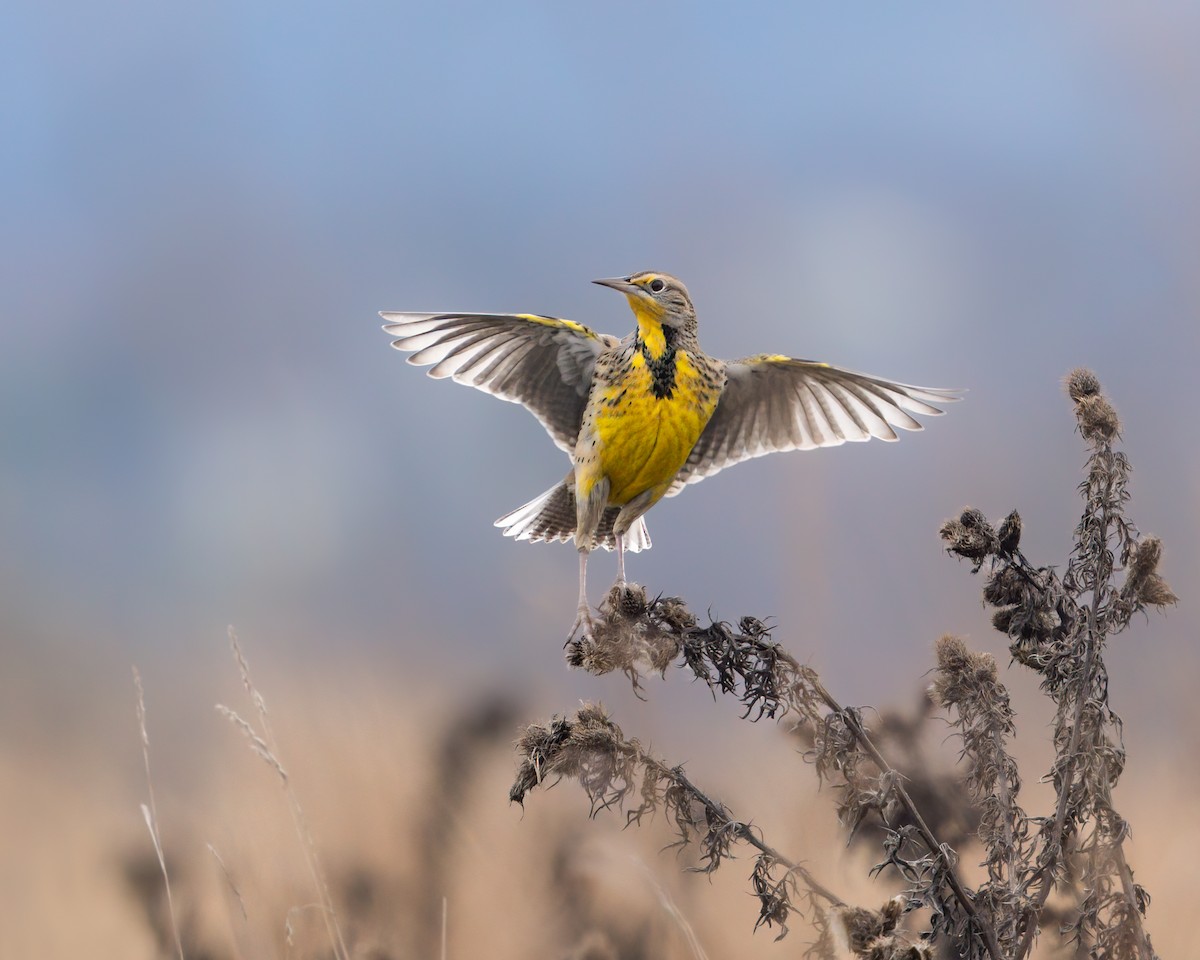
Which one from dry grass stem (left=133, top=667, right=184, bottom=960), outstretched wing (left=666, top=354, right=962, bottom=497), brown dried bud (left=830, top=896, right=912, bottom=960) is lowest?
dry grass stem (left=133, top=667, right=184, bottom=960)

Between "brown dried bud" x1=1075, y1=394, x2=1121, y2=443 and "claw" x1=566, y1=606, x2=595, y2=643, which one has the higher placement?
"brown dried bud" x1=1075, y1=394, x2=1121, y2=443

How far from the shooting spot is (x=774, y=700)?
300cm

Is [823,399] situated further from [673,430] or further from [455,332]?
[455,332]

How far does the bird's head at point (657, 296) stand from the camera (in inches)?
194

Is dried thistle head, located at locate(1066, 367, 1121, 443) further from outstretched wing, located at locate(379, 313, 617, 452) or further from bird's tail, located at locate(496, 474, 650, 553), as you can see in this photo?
bird's tail, located at locate(496, 474, 650, 553)

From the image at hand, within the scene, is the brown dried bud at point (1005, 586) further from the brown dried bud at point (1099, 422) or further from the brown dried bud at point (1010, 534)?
the brown dried bud at point (1099, 422)

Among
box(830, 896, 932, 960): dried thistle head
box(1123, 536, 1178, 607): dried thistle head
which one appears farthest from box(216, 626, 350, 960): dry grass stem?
box(1123, 536, 1178, 607): dried thistle head

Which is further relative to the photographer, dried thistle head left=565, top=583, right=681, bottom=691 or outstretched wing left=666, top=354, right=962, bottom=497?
outstretched wing left=666, top=354, right=962, bottom=497

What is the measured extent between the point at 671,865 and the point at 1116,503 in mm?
2001

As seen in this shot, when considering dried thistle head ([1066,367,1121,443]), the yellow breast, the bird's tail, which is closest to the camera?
dried thistle head ([1066,367,1121,443])

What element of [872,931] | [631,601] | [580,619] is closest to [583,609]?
[580,619]

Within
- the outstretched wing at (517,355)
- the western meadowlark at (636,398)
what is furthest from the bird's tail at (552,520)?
the outstretched wing at (517,355)

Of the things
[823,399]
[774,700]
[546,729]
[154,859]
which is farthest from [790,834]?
[823,399]

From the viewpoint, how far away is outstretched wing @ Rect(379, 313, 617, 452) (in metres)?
5.10
